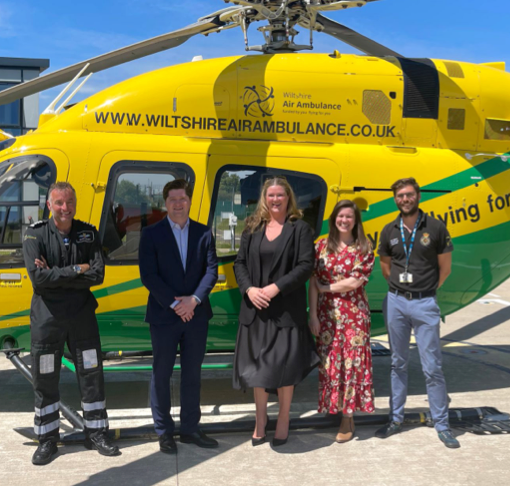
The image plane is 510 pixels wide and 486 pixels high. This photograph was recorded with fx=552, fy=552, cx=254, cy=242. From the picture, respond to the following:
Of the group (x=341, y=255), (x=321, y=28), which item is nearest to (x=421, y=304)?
(x=341, y=255)

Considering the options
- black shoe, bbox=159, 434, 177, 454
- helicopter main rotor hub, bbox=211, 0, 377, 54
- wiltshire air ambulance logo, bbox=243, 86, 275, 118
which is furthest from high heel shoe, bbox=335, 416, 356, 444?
helicopter main rotor hub, bbox=211, 0, 377, 54

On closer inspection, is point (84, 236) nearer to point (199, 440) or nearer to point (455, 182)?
point (199, 440)

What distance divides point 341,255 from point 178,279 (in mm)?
1213

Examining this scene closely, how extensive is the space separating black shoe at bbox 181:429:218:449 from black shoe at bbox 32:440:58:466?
93 centimetres

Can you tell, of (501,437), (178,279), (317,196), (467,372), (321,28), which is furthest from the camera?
(467,372)

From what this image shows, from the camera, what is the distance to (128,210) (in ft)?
15.9

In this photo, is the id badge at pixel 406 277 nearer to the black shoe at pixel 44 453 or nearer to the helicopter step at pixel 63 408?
the helicopter step at pixel 63 408

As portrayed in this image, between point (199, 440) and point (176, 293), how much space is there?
1134 millimetres

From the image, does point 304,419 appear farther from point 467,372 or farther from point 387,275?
point 467,372

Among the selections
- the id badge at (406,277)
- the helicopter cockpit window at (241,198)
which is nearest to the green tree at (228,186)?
the helicopter cockpit window at (241,198)

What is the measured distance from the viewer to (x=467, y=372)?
6.36 metres

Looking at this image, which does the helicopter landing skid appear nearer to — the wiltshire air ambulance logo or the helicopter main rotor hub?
the wiltshire air ambulance logo

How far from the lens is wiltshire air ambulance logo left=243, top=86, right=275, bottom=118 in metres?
5.09

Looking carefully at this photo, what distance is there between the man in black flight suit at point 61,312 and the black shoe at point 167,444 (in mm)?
320
